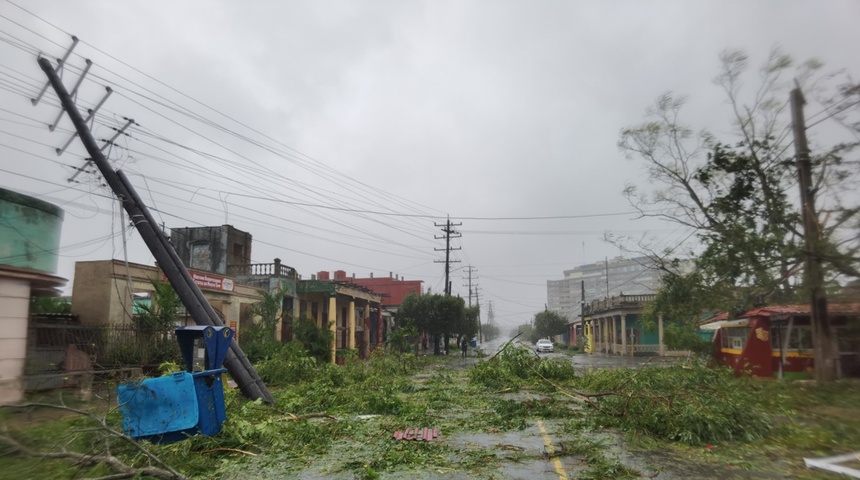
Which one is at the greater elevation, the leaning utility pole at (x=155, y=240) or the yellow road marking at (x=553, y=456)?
the leaning utility pole at (x=155, y=240)

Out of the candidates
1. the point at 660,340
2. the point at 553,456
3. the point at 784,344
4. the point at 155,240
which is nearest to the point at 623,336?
the point at 660,340

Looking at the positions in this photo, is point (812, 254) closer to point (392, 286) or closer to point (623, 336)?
point (623, 336)

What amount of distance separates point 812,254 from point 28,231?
68.4ft

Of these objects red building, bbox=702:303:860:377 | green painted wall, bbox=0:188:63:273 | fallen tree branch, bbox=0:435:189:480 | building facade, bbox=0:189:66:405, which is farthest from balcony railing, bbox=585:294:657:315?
fallen tree branch, bbox=0:435:189:480

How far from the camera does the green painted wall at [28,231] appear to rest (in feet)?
44.7

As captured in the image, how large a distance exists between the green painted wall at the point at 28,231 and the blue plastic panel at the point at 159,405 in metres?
7.29

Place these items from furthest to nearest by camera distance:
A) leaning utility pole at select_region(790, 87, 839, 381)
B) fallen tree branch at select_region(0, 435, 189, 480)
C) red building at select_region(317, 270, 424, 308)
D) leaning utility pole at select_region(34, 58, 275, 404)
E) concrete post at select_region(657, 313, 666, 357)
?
red building at select_region(317, 270, 424, 308) < concrete post at select_region(657, 313, 666, 357) < leaning utility pole at select_region(790, 87, 839, 381) < leaning utility pole at select_region(34, 58, 275, 404) < fallen tree branch at select_region(0, 435, 189, 480)

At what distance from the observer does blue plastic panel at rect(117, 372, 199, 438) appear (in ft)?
29.1

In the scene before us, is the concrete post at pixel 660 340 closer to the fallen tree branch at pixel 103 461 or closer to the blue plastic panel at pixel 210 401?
the blue plastic panel at pixel 210 401

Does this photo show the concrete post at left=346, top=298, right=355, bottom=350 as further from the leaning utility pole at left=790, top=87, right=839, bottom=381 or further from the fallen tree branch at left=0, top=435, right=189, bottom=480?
the fallen tree branch at left=0, top=435, right=189, bottom=480

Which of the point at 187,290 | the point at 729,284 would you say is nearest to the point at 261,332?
the point at 187,290

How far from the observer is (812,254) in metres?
15.9

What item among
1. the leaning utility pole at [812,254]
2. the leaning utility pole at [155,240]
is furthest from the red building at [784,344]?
the leaning utility pole at [155,240]

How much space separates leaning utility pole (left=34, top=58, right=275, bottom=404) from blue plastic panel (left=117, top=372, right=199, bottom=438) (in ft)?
17.0
